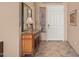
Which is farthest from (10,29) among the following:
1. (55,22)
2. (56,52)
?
(55,22)

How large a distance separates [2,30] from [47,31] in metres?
5.62

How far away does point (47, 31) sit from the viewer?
9.68 meters

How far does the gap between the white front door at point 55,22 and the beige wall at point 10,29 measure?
18.1 feet

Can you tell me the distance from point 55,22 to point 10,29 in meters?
5.83

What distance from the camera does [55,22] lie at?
9812mm

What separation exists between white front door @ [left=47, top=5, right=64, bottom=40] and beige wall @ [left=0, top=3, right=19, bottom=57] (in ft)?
18.1

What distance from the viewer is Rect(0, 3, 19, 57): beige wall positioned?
4.16 m

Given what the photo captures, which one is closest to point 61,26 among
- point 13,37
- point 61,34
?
point 61,34

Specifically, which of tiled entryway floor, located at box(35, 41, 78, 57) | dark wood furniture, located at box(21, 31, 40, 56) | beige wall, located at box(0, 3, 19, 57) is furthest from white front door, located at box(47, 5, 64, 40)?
beige wall, located at box(0, 3, 19, 57)

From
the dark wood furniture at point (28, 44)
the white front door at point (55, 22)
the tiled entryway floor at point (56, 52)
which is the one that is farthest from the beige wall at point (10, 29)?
the white front door at point (55, 22)

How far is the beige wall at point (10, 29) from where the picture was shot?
4.16 m

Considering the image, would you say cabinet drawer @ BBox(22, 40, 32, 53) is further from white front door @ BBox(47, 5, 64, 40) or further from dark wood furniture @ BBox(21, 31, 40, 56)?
white front door @ BBox(47, 5, 64, 40)

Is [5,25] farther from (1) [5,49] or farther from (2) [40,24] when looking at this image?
(2) [40,24]

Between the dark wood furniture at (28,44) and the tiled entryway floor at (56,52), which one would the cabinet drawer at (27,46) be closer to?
the dark wood furniture at (28,44)
